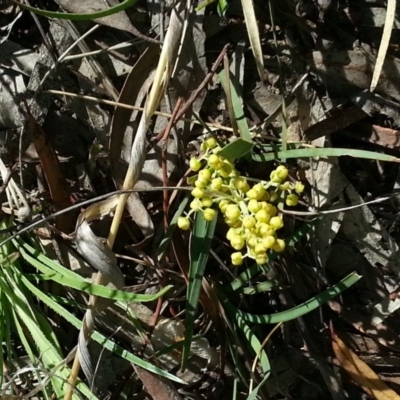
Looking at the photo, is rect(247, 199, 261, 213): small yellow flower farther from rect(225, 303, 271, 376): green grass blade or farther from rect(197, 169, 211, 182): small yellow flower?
rect(225, 303, 271, 376): green grass blade

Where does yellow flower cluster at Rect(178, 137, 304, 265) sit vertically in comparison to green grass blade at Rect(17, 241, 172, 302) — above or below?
above

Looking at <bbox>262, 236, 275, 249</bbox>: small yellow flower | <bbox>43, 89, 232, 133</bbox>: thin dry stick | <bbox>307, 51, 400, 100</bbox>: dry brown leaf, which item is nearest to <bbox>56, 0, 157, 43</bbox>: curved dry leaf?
<bbox>43, 89, 232, 133</bbox>: thin dry stick

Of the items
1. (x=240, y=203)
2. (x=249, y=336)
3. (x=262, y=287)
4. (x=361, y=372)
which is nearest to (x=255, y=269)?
(x=262, y=287)

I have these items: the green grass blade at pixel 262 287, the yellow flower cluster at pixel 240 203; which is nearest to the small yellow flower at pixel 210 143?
the yellow flower cluster at pixel 240 203

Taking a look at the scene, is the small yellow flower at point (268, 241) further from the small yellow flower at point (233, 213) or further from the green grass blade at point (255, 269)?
the green grass blade at point (255, 269)

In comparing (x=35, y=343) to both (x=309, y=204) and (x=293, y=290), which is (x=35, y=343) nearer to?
(x=293, y=290)

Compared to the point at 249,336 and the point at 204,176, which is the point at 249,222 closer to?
the point at 204,176

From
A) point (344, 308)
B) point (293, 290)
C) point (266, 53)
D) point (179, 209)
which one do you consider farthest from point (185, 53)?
point (344, 308)
